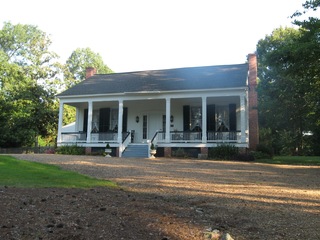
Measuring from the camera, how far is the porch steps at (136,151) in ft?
64.1

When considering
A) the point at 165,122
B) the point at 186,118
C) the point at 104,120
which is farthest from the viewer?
the point at 104,120

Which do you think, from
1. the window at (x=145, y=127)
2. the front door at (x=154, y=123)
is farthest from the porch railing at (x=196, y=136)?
the window at (x=145, y=127)

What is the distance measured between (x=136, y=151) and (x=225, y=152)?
554 centimetres

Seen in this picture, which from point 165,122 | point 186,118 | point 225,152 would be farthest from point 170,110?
point 225,152

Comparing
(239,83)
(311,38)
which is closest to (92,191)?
(311,38)

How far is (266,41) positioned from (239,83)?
18.2 m

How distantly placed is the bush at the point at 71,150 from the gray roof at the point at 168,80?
3.88 metres

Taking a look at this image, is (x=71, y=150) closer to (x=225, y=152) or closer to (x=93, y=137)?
(x=93, y=137)

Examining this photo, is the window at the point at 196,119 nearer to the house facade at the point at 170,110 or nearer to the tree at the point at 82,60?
the house facade at the point at 170,110

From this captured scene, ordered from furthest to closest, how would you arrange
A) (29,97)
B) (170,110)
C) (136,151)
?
(29,97), (170,110), (136,151)

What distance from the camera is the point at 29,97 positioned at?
31422mm

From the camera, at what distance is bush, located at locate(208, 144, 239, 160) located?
59.6ft

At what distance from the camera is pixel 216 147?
61.5 feet

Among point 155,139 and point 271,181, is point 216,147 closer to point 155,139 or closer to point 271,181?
point 155,139
